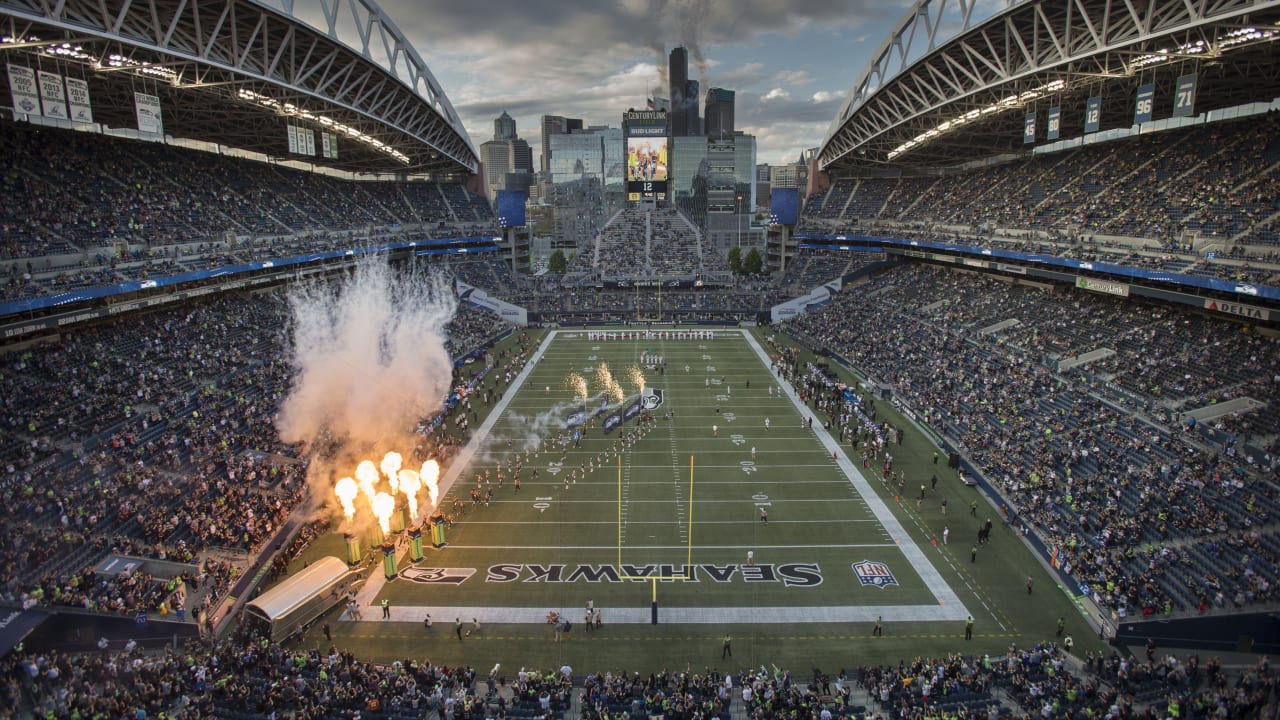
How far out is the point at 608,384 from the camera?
42.0 metres

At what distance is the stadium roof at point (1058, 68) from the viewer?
26.0 m

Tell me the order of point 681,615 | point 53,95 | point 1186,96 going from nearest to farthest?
point 681,615, point 53,95, point 1186,96

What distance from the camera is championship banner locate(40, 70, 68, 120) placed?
22281mm

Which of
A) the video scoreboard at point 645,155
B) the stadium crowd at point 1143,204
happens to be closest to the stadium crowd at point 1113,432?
the stadium crowd at point 1143,204

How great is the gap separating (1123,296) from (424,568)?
3602 cm

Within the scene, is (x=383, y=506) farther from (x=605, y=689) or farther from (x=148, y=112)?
(x=148, y=112)

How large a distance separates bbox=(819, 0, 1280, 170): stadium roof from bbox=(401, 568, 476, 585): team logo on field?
30898 mm

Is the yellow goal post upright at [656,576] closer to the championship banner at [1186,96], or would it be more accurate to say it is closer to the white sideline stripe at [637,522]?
the white sideline stripe at [637,522]

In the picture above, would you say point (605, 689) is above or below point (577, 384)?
below

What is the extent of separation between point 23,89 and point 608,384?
2883cm

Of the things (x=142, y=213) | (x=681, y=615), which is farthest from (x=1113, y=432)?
(x=142, y=213)

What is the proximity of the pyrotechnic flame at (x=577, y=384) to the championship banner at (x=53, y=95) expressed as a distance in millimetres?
25390

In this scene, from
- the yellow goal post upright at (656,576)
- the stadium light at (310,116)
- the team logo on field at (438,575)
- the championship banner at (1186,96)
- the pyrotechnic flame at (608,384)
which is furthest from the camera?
the pyrotechnic flame at (608,384)

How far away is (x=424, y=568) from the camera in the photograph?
21.6 meters
